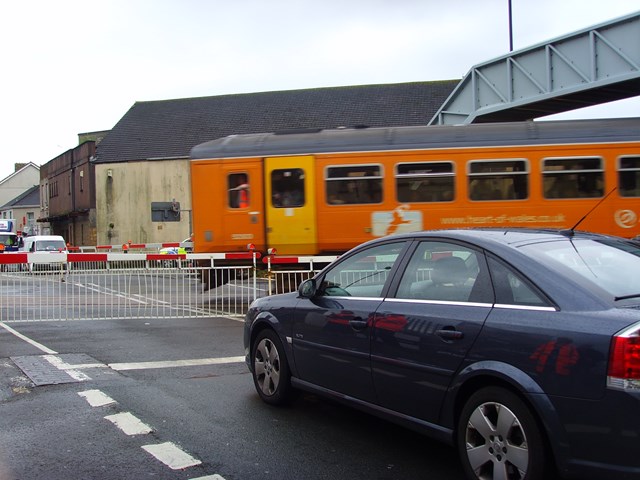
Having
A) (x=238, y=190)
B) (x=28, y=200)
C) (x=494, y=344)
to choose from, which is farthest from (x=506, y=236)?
(x=28, y=200)

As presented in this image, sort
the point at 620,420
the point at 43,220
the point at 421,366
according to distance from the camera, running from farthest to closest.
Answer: the point at 43,220
the point at 421,366
the point at 620,420

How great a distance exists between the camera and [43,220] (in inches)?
2285

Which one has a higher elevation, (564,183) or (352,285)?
(564,183)

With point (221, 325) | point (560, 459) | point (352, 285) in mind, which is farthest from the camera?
point (221, 325)

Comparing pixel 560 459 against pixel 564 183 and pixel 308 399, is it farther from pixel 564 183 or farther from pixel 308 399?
pixel 564 183

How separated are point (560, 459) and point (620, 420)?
39cm

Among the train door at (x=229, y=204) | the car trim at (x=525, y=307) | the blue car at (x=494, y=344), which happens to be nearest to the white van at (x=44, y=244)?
the train door at (x=229, y=204)

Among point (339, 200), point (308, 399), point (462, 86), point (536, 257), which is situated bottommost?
point (308, 399)

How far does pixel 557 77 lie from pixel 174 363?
14.0 meters

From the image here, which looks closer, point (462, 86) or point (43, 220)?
point (462, 86)

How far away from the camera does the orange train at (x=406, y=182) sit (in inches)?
519

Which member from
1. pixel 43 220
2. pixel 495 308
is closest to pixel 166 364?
pixel 495 308

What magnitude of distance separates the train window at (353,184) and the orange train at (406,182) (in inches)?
0.9

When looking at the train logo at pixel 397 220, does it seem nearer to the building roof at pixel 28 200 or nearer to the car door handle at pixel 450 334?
the car door handle at pixel 450 334
